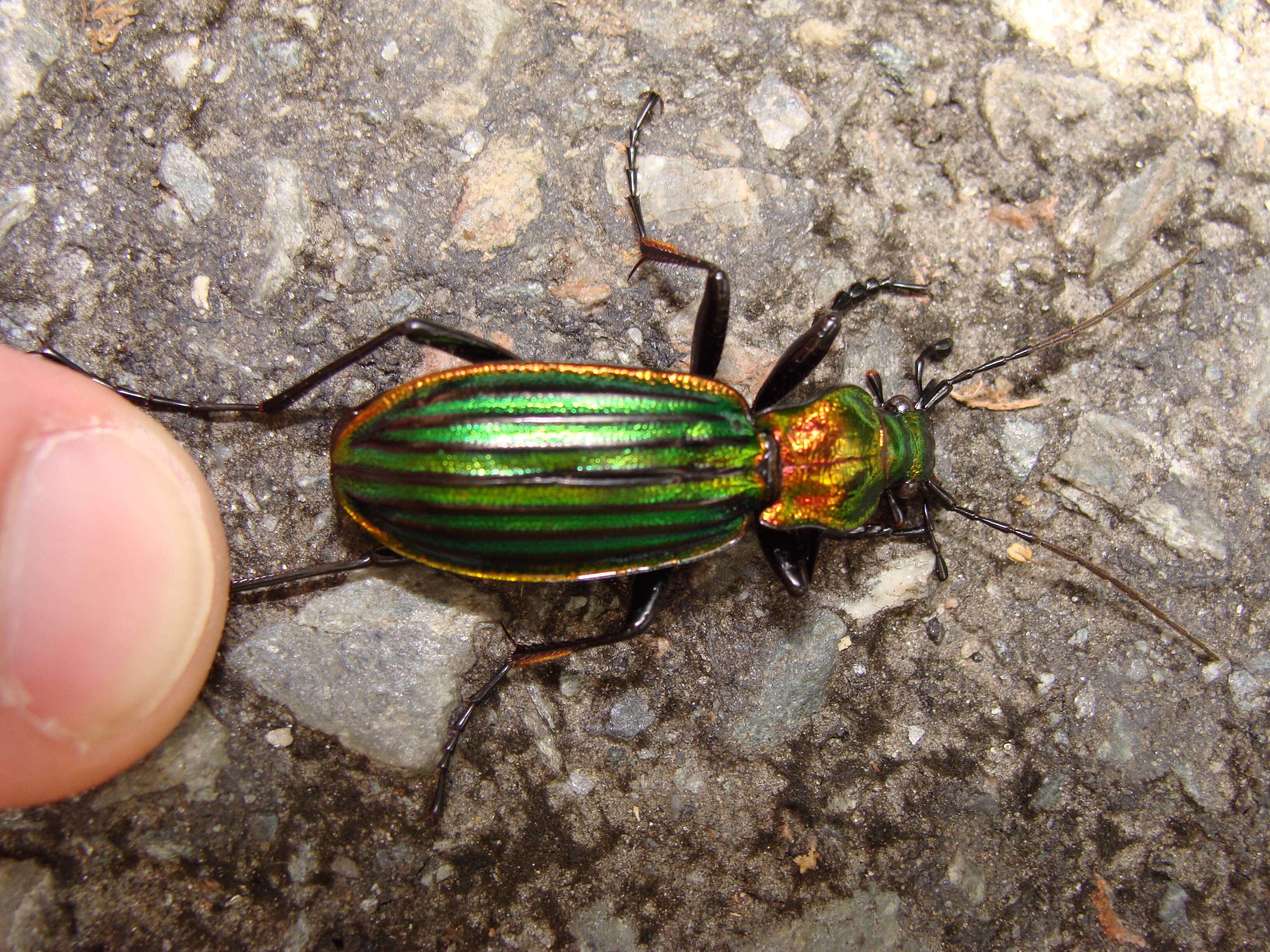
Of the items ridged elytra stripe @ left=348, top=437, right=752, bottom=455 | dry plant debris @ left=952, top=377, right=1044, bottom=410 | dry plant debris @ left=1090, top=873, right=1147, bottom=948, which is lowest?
dry plant debris @ left=1090, top=873, right=1147, bottom=948

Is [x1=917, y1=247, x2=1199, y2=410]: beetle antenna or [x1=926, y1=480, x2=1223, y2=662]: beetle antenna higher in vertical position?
[x1=917, y1=247, x2=1199, y2=410]: beetle antenna

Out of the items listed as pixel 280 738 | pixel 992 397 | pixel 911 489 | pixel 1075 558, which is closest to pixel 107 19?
pixel 280 738

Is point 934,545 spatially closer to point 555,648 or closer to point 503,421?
point 555,648

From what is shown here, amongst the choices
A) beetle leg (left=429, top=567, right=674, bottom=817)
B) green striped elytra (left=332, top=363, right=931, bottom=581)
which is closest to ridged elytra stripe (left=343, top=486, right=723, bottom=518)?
green striped elytra (left=332, top=363, right=931, bottom=581)

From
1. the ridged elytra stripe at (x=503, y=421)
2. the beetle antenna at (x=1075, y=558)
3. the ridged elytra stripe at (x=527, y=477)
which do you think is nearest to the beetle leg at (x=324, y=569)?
the ridged elytra stripe at (x=527, y=477)

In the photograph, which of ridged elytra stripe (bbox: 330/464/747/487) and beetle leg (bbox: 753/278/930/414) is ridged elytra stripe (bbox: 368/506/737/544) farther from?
beetle leg (bbox: 753/278/930/414)

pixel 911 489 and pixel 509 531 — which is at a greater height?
pixel 509 531
